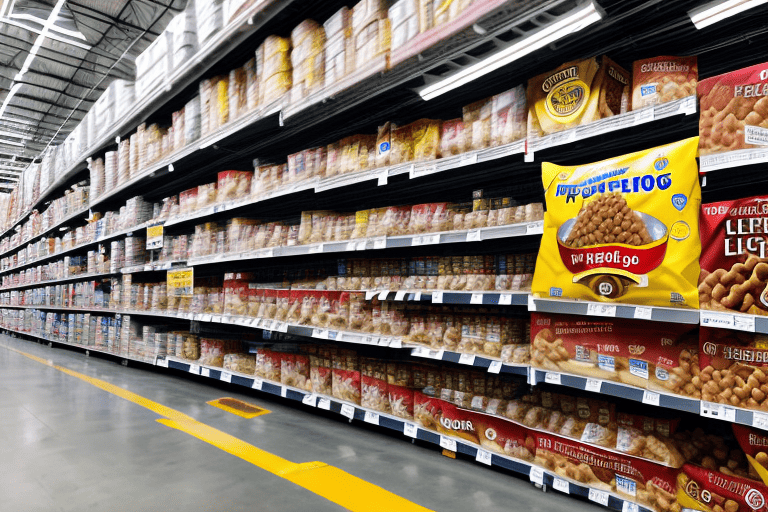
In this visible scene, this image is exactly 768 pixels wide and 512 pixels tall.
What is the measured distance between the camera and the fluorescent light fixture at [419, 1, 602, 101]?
5.76ft

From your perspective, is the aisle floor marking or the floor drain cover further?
the floor drain cover

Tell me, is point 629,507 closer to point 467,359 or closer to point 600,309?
point 600,309

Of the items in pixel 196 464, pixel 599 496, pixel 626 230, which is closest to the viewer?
pixel 626 230

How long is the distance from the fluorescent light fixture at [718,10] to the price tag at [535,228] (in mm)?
903

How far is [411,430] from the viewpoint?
8.28 ft

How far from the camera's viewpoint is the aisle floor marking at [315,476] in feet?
6.31

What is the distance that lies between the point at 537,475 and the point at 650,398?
61cm

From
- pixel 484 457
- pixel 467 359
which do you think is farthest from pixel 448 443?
pixel 467 359

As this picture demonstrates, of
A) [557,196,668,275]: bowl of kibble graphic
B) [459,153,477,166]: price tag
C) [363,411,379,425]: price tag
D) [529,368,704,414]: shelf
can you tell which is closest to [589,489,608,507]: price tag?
[529,368,704,414]: shelf

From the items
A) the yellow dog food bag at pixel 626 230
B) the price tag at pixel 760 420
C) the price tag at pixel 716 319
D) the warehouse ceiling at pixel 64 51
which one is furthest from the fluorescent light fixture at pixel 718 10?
the warehouse ceiling at pixel 64 51

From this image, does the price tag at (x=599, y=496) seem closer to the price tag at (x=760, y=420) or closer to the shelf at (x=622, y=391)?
the shelf at (x=622, y=391)

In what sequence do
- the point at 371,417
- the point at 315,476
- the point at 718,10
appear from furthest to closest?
the point at 371,417 → the point at 315,476 → the point at 718,10

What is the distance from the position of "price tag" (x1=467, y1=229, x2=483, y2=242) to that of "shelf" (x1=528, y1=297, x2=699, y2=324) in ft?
1.31

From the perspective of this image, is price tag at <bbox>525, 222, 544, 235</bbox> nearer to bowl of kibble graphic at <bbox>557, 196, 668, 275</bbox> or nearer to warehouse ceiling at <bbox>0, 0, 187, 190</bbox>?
bowl of kibble graphic at <bbox>557, 196, 668, 275</bbox>
